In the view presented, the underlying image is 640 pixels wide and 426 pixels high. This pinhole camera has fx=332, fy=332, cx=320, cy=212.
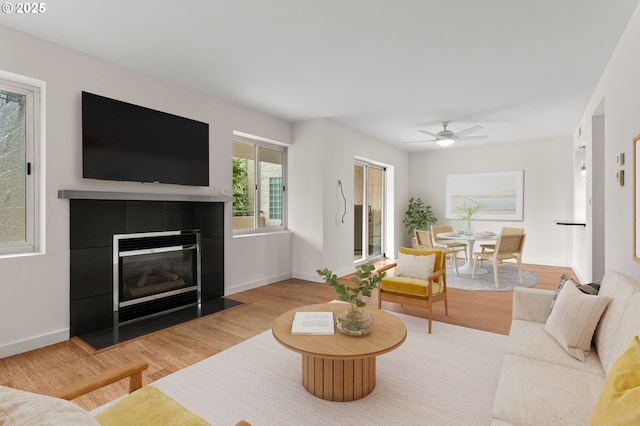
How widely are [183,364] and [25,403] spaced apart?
72.1 inches

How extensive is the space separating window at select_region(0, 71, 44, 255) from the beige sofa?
12.2 feet

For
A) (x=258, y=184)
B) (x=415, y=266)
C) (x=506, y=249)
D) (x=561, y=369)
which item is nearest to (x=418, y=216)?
(x=506, y=249)

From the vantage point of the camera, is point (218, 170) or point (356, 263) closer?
point (218, 170)

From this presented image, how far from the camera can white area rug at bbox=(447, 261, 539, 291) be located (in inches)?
195

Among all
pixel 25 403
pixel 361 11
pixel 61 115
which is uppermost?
pixel 361 11

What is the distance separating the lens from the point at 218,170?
14.5 feet

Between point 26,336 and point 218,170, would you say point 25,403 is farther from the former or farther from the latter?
point 218,170

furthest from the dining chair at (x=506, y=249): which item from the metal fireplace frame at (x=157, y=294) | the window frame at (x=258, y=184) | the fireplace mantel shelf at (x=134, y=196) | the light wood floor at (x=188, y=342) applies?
the metal fireplace frame at (x=157, y=294)

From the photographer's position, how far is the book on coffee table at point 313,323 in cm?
219

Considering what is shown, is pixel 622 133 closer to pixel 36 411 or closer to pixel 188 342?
pixel 36 411

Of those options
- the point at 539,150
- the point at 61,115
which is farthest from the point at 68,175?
the point at 539,150

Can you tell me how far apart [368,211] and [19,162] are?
5.75 metres

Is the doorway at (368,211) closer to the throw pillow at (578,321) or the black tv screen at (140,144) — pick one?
the black tv screen at (140,144)

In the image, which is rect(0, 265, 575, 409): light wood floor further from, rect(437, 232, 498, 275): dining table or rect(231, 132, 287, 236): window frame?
rect(437, 232, 498, 275): dining table
